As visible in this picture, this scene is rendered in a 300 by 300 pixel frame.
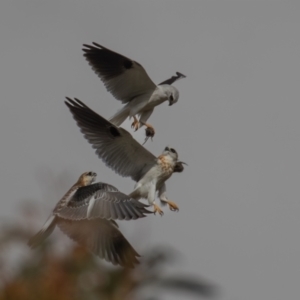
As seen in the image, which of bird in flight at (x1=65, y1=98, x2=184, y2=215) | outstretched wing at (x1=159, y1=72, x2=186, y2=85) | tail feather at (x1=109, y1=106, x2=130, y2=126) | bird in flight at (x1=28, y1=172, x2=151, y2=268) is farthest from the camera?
outstretched wing at (x1=159, y1=72, x2=186, y2=85)

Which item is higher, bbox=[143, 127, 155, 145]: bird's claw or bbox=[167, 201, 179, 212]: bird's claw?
bbox=[143, 127, 155, 145]: bird's claw

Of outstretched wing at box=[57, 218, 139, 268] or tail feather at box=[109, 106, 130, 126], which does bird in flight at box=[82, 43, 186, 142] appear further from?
outstretched wing at box=[57, 218, 139, 268]

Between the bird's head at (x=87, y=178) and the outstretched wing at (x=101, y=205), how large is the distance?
2.44ft

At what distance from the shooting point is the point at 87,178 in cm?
934

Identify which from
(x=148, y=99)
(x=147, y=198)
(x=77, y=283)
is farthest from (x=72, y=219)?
(x=77, y=283)

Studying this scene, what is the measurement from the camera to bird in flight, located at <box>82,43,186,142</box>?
33.1 ft

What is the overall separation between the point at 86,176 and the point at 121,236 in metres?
1.57

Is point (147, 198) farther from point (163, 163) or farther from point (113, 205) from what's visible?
point (113, 205)

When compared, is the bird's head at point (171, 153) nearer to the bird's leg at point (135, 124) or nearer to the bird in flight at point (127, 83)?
the bird's leg at point (135, 124)

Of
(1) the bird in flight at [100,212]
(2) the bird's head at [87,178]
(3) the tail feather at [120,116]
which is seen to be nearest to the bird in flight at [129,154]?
(2) the bird's head at [87,178]

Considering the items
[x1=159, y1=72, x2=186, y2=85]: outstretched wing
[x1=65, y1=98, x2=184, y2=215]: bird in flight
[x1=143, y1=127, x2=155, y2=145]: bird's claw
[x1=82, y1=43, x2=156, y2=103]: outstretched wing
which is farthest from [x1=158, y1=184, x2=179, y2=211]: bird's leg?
[x1=159, y1=72, x2=186, y2=85]: outstretched wing

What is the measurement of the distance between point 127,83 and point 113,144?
1.35m

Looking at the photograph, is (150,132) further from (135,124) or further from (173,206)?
(173,206)

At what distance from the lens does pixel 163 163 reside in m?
9.06
